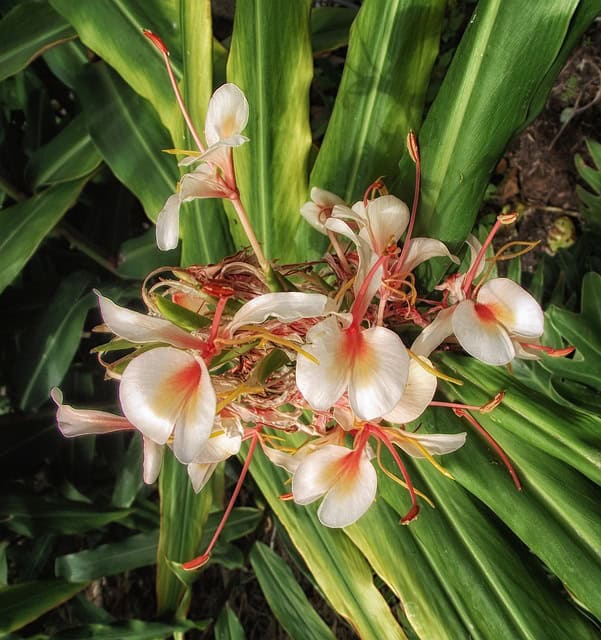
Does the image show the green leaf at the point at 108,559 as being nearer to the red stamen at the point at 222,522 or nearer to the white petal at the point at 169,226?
the red stamen at the point at 222,522

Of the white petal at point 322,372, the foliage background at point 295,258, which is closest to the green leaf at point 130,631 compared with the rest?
the foliage background at point 295,258

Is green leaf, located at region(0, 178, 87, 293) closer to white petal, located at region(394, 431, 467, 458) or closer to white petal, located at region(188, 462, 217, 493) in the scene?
white petal, located at region(188, 462, 217, 493)

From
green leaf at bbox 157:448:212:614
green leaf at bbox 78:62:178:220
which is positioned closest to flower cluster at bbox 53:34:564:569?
green leaf at bbox 157:448:212:614

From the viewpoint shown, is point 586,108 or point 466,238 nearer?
point 466,238

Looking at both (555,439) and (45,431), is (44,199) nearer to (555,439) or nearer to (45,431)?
(45,431)

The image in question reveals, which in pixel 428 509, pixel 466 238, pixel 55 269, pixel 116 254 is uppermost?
pixel 466 238

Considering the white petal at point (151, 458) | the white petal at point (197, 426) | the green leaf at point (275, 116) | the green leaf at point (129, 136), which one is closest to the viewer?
the white petal at point (197, 426)

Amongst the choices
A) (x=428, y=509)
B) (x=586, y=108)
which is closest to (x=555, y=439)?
(x=428, y=509)
